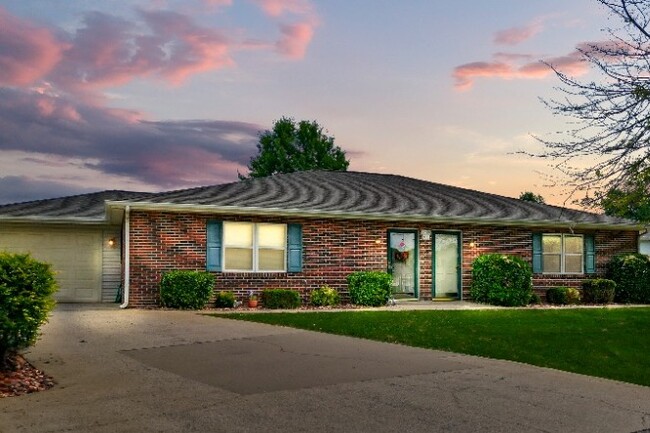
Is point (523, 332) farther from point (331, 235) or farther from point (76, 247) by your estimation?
point (76, 247)

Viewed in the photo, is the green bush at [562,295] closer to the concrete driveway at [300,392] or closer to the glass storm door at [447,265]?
the glass storm door at [447,265]

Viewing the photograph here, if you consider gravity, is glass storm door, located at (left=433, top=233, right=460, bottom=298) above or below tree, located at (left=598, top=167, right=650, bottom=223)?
below

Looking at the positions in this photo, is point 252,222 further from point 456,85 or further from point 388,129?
point 456,85

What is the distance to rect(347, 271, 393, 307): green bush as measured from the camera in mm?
19172

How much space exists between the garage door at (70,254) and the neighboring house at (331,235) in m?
0.19

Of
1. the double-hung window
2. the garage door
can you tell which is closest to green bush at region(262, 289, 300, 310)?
the garage door

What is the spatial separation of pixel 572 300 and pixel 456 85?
341 inches

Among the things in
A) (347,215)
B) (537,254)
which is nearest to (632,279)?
(537,254)

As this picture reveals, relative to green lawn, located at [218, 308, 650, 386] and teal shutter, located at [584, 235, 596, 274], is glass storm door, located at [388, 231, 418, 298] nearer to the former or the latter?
green lawn, located at [218, 308, 650, 386]

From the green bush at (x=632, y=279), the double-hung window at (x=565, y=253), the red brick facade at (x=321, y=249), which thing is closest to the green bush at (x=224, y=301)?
the red brick facade at (x=321, y=249)

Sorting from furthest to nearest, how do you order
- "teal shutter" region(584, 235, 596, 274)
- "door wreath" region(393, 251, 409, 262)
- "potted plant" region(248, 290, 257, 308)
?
1. "teal shutter" region(584, 235, 596, 274)
2. "door wreath" region(393, 251, 409, 262)
3. "potted plant" region(248, 290, 257, 308)

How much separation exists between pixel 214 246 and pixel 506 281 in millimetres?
8929

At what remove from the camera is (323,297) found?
19.0 metres

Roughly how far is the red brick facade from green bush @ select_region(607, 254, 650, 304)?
0.62 meters
